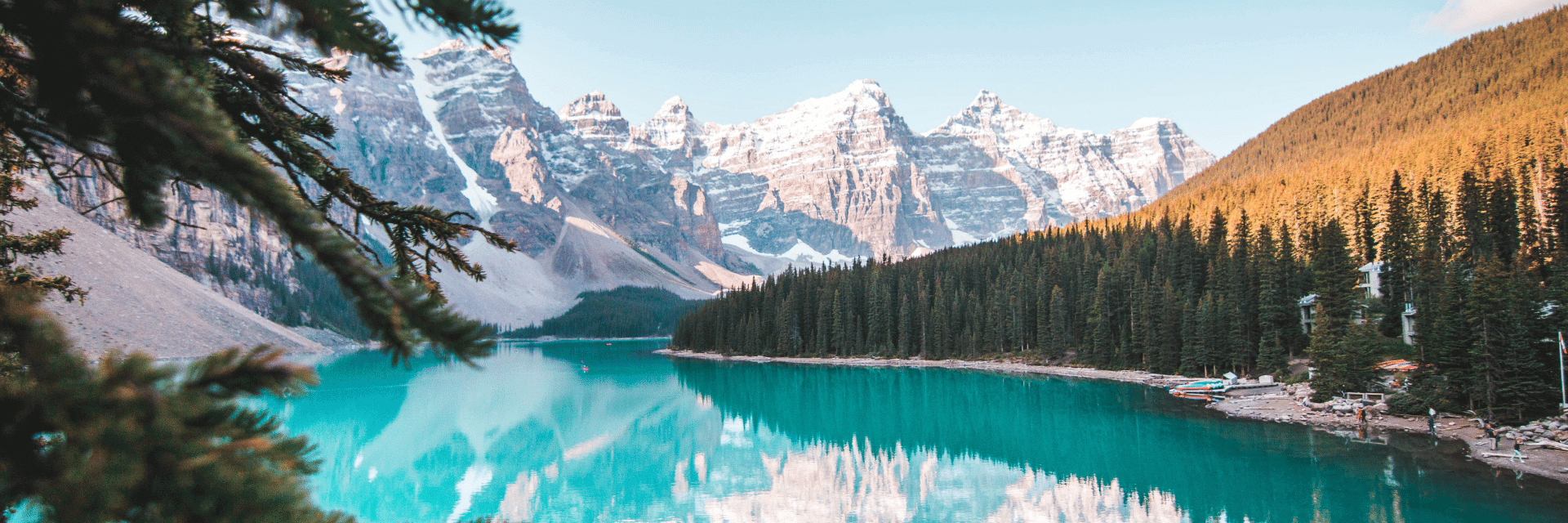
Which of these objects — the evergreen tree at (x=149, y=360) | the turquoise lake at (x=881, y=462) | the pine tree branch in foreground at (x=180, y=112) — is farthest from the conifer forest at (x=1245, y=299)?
the evergreen tree at (x=149, y=360)

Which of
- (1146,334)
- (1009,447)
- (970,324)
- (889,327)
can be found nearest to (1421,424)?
(1009,447)

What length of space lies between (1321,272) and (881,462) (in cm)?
3263

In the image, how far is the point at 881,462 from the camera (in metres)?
31.3

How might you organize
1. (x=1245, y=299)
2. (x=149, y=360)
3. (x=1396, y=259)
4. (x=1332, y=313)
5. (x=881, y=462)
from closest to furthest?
(x=149, y=360) < (x=881, y=462) < (x=1332, y=313) < (x=1396, y=259) < (x=1245, y=299)

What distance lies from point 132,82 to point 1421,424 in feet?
126

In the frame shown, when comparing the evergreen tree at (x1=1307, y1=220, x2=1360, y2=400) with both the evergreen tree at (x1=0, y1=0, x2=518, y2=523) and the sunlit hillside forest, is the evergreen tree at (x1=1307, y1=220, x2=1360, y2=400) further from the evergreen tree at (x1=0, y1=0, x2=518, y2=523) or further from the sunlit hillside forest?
the evergreen tree at (x1=0, y1=0, x2=518, y2=523)

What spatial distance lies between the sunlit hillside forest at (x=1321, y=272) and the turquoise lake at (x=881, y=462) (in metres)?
5.86

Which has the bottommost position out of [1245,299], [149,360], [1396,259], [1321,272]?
[149,360]

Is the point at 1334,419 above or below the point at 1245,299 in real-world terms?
below

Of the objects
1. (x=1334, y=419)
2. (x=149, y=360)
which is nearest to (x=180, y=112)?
(x=149, y=360)

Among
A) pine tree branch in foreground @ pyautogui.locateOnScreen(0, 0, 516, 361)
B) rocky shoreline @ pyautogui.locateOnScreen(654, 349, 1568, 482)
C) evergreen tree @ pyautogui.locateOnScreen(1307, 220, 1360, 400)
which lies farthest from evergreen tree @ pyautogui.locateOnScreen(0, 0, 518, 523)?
evergreen tree @ pyautogui.locateOnScreen(1307, 220, 1360, 400)

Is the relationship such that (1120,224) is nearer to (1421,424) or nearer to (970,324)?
(970,324)

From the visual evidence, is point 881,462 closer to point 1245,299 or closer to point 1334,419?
point 1334,419

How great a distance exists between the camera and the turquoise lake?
72.7 feet
